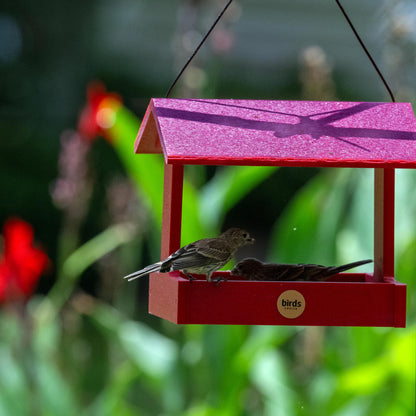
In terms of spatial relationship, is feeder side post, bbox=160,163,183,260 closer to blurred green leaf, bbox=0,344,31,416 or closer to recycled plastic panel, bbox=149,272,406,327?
recycled plastic panel, bbox=149,272,406,327

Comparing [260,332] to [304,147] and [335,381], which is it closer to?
[335,381]

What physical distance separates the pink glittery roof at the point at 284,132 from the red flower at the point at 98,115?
0.73 m

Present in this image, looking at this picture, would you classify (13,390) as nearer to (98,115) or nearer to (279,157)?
(98,115)

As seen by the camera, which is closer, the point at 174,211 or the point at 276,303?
the point at 276,303

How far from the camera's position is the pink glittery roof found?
3.87 ft

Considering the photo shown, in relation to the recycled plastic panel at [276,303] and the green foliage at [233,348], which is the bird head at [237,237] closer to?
the recycled plastic panel at [276,303]

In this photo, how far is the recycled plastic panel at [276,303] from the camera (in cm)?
126

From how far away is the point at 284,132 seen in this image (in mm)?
1266

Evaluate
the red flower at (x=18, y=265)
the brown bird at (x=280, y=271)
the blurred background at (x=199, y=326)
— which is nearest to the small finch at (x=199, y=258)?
the brown bird at (x=280, y=271)

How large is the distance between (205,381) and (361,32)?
3.85m

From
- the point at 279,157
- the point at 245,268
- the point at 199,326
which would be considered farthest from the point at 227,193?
the point at 279,157

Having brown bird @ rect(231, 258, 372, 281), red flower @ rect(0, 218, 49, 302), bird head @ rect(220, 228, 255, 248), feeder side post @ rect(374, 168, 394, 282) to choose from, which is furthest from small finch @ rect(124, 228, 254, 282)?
red flower @ rect(0, 218, 49, 302)

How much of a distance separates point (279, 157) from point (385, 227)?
0.35 meters

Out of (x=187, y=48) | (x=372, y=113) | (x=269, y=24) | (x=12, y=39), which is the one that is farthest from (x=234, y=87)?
(x=372, y=113)
